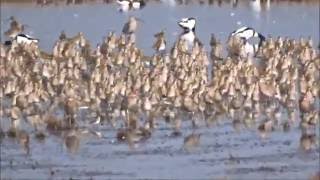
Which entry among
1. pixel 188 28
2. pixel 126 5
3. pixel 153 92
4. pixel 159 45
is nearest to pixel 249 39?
pixel 159 45

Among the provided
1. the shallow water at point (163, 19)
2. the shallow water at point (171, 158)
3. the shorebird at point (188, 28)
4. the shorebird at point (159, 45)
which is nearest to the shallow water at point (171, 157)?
the shallow water at point (171, 158)

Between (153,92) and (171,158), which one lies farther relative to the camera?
(153,92)

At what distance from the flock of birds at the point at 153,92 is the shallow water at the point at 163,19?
261cm

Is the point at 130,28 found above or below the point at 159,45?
above

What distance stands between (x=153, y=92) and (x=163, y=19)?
11.4 meters

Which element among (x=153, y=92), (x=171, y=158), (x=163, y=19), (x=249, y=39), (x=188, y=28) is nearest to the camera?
(x=171, y=158)

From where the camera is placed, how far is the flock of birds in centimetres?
1324

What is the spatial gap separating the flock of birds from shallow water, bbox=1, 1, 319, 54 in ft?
8.56

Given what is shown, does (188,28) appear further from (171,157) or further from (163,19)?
(171,157)

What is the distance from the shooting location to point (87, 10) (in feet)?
94.4

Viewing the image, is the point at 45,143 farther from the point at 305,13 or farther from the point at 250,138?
the point at 305,13

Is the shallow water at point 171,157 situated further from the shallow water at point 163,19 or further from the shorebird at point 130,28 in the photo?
the shorebird at point 130,28

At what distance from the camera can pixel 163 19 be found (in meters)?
25.4

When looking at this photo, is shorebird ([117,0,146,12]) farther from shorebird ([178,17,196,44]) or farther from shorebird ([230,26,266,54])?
shorebird ([230,26,266,54])
